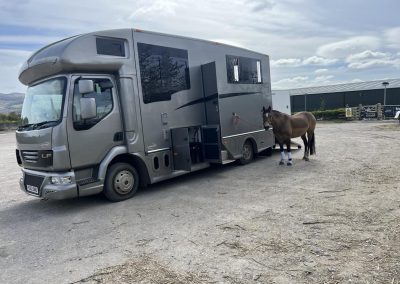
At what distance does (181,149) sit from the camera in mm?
7539

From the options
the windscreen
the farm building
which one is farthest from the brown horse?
the farm building

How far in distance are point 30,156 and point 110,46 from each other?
8.51ft

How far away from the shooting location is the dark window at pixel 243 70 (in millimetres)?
9203

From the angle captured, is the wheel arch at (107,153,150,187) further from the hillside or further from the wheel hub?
the hillside

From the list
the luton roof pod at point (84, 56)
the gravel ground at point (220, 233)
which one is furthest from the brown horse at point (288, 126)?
the luton roof pod at point (84, 56)

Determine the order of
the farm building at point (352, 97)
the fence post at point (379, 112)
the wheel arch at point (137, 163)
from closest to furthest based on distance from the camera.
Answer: the wheel arch at point (137, 163), the fence post at point (379, 112), the farm building at point (352, 97)

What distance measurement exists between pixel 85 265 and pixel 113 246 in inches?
21.9

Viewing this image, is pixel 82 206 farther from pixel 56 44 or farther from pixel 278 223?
pixel 278 223

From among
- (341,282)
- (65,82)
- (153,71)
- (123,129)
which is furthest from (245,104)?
(341,282)

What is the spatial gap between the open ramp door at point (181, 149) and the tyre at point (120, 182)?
102 centimetres

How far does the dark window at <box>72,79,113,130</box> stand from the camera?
6098 millimetres

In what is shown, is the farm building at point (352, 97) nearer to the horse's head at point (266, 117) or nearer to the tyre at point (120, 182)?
the horse's head at point (266, 117)

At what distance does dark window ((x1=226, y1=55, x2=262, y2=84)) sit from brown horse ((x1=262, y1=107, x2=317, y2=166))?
114 cm

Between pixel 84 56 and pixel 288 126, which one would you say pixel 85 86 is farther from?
pixel 288 126
